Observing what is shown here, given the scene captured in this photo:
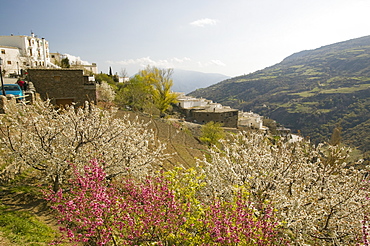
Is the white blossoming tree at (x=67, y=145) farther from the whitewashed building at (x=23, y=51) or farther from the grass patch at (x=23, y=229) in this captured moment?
the whitewashed building at (x=23, y=51)

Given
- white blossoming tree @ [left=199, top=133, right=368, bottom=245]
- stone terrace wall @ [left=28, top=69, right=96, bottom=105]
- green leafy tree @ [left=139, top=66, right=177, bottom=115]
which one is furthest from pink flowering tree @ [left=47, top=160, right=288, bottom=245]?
green leafy tree @ [left=139, top=66, right=177, bottom=115]

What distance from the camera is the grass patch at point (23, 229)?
5.52 meters

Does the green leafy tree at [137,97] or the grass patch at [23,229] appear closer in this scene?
the grass patch at [23,229]

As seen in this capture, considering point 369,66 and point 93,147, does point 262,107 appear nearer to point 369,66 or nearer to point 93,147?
point 369,66

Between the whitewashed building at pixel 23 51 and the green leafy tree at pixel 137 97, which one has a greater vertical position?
the whitewashed building at pixel 23 51

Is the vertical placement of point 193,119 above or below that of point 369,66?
below

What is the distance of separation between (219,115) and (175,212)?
49.9 meters

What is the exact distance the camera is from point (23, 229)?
19.3ft

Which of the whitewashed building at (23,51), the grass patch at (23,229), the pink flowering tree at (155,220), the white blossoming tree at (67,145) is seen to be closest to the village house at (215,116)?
the whitewashed building at (23,51)

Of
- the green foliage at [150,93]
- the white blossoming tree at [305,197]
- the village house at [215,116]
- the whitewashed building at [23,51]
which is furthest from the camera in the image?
the village house at [215,116]

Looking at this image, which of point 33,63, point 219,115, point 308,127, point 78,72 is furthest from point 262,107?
point 78,72

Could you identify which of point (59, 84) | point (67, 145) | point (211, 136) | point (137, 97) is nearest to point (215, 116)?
point (137, 97)

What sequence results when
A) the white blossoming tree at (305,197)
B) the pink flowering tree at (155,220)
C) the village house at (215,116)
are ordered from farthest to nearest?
the village house at (215,116) → the white blossoming tree at (305,197) → the pink flowering tree at (155,220)

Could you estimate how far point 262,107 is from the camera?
16562 cm
